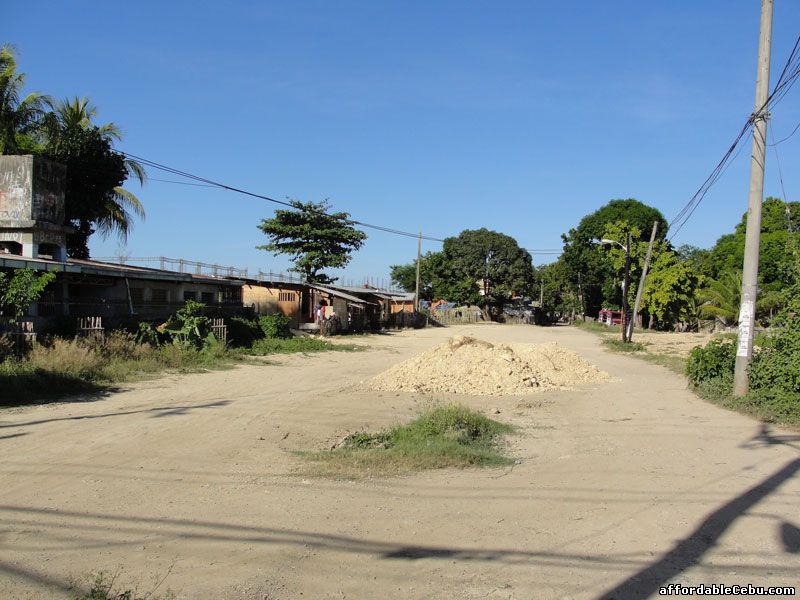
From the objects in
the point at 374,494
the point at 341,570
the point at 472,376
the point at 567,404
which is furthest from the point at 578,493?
the point at 472,376

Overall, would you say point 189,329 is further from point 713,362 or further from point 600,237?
point 600,237

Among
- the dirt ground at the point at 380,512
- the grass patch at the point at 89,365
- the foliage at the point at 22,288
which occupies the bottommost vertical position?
the dirt ground at the point at 380,512

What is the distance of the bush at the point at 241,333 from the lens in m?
25.2

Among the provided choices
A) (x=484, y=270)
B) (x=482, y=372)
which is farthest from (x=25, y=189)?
(x=484, y=270)

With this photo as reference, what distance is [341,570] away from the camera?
4535mm

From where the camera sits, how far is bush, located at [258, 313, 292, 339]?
28.0 meters

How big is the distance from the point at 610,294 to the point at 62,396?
5659 cm

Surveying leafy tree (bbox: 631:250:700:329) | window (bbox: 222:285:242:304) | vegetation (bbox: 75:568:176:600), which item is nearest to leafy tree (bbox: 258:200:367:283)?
window (bbox: 222:285:242:304)

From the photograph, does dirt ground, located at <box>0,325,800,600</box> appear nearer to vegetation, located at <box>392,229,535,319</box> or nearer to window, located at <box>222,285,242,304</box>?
window, located at <box>222,285,242,304</box>

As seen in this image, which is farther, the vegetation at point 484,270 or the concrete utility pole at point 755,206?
the vegetation at point 484,270

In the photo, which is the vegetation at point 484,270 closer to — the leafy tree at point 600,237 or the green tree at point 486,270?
the green tree at point 486,270

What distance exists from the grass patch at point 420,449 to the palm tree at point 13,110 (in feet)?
80.1

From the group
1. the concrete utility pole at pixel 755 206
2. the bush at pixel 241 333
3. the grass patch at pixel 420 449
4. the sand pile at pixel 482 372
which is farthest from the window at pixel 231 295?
the concrete utility pole at pixel 755 206

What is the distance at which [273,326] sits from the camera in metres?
28.3
